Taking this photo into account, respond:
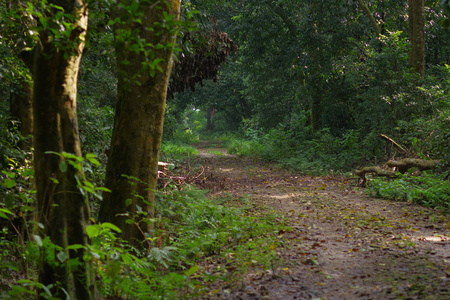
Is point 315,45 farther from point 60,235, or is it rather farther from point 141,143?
point 60,235

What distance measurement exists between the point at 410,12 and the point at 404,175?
7.27 m

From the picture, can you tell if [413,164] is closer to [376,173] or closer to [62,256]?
[376,173]

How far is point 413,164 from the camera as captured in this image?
1079 centimetres

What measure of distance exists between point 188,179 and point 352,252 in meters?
6.11

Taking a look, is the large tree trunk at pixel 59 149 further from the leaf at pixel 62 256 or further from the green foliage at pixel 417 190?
the green foliage at pixel 417 190

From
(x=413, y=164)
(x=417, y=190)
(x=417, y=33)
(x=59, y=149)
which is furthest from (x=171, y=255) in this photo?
(x=417, y=33)

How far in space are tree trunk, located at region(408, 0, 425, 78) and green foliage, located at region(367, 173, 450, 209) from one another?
5745mm

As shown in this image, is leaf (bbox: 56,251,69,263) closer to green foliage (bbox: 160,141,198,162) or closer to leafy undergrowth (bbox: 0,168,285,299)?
leafy undergrowth (bbox: 0,168,285,299)

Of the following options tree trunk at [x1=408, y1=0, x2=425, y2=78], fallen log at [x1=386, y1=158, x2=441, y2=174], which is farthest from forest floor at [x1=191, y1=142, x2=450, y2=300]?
tree trunk at [x1=408, y1=0, x2=425, y2=78]

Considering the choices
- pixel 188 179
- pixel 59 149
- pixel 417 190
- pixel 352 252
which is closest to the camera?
pixel 59 149

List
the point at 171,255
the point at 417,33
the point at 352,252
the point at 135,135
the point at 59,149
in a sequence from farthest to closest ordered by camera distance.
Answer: the point at 417,33, the point at 352,252, the point at 171,255, the point at 135,135, the point at 59,149

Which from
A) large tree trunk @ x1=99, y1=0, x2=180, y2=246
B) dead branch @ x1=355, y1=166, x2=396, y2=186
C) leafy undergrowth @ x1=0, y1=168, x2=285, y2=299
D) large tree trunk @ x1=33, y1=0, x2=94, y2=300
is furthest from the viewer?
dead branch @ x1=355, y1=166, x2=396, y2=186

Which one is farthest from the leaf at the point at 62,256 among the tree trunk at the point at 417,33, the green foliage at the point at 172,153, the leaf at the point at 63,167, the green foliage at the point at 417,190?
the tree trunk at the point at 417,33

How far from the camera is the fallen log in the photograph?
10383mm
